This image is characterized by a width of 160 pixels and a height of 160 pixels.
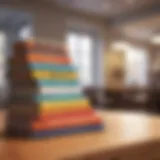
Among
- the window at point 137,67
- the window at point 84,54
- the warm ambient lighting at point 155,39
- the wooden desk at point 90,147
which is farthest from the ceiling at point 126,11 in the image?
the wooden desk at point 90,147

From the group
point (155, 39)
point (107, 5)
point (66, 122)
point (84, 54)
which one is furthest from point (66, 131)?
point (155, 39)

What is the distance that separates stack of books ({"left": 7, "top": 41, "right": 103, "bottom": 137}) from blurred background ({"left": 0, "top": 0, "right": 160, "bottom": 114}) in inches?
132

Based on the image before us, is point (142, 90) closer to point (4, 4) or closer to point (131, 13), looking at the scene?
point (131, 13)

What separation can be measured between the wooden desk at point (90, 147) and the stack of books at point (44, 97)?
0.03m

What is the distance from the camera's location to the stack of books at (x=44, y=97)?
1.76ft

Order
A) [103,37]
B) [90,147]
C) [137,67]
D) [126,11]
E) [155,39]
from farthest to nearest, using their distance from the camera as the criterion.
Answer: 1. [137,67]
2. [155,39]
3. [103,37]
4. [126,11]
5. [90,147]

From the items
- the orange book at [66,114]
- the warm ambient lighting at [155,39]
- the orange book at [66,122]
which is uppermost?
the warm ambient lighting at [155,39]

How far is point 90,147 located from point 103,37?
5761 mm

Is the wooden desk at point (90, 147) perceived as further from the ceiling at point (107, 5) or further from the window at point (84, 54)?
the window at point (84, 54)

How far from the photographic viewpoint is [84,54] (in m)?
6.10

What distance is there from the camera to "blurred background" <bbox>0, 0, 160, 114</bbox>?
471 centimetres

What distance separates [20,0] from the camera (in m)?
4.71

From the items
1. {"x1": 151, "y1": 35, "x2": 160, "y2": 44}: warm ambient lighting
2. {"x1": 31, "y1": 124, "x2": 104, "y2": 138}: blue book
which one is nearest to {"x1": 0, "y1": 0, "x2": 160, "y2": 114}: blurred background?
{"x1": 151, "y1": 35, "x2": 160, "y2": 44}: warm ambient lighting

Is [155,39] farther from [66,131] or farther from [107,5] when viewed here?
[66,131]
